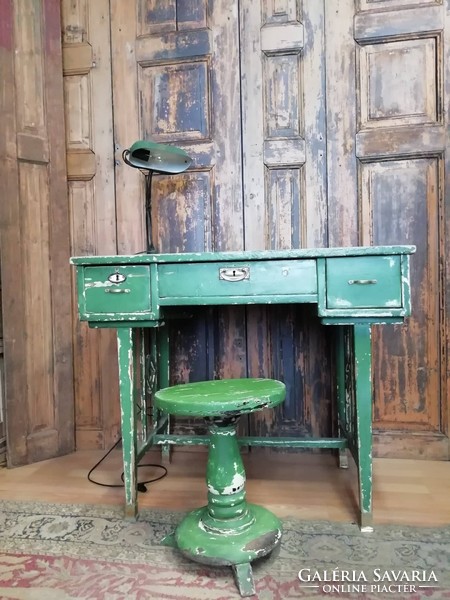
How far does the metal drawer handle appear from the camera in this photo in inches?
62.4

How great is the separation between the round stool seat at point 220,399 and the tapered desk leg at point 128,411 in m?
0.25

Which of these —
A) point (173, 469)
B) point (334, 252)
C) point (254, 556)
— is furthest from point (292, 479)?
point (334, 252)

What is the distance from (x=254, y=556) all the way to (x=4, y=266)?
1667 millimetres

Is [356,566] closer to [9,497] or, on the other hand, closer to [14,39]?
[9,497]

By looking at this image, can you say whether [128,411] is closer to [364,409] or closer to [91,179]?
[364,409]

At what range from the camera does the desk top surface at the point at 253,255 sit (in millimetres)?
1492

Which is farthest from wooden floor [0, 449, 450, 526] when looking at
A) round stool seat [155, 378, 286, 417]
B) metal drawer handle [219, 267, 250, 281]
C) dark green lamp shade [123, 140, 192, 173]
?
dark green lamp shade [123, 140, 192, 173]

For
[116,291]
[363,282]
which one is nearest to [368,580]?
[363,282]

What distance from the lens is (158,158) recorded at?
1.95m

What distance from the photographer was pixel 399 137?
85.8 inches

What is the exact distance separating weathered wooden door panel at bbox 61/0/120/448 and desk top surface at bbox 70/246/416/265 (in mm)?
806

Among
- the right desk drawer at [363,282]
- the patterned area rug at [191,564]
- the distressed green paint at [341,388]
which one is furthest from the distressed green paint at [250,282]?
the patterned area rug at [191,564]

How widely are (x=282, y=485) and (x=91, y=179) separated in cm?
175

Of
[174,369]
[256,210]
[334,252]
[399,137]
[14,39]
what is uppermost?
[14,39]
